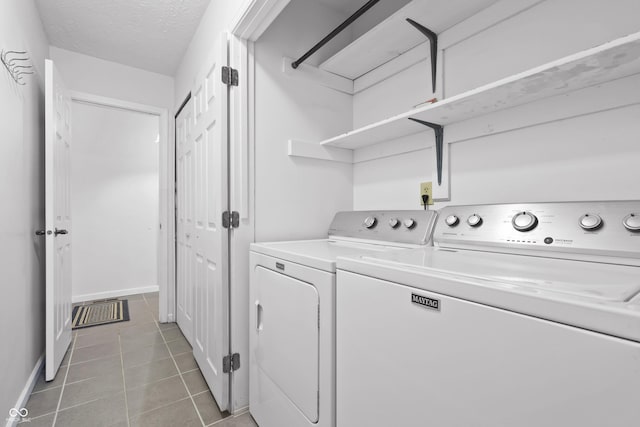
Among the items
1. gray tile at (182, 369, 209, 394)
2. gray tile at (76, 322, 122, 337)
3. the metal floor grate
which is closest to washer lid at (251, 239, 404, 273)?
gray tile at (182, 369, 209, 394)

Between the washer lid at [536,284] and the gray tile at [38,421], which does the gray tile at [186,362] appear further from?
the washer lid at [536,284]

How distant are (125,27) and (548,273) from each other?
118 inches

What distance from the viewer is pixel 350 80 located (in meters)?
2.01

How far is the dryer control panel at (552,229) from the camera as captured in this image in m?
0.80

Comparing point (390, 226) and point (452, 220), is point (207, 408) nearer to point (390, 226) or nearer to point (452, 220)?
point (390, 226)

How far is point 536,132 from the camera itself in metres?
1.17

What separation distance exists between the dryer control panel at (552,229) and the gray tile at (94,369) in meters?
2.30

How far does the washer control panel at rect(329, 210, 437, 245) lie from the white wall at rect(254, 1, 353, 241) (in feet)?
0.69

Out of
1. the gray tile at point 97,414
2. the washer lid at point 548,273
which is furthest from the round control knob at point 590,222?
the gray tile at point 97,414

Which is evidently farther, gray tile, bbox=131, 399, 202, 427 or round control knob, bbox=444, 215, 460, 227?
gray tile, bbox=131, 399, 202, 427

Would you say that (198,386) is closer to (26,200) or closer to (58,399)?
(58,399)

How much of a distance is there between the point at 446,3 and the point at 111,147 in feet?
13.5

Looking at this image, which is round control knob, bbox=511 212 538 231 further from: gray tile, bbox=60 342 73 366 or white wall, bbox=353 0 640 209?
gray tile, bbox=60 342 73 366

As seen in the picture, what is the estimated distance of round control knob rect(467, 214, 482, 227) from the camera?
1120 mm
